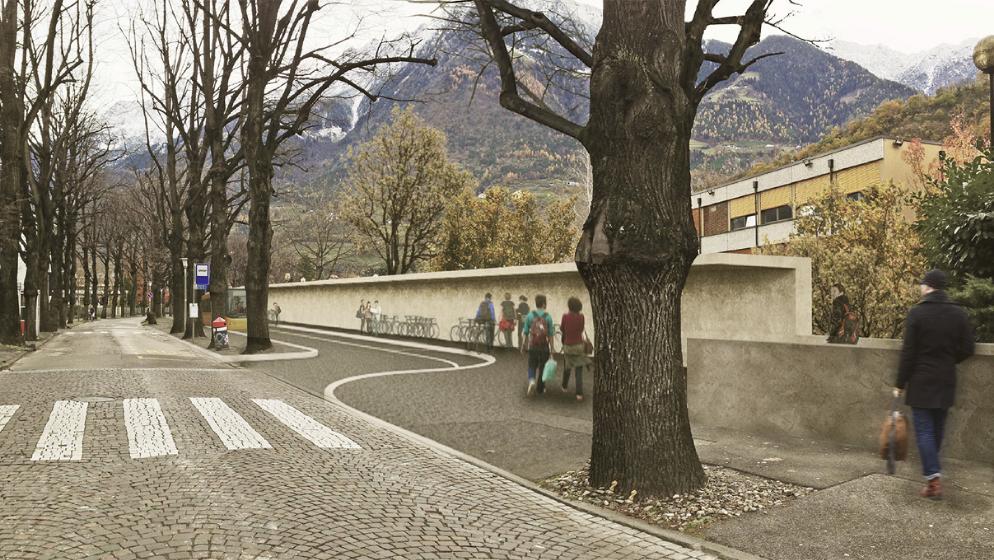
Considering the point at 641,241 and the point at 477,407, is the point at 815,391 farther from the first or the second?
the point at 477,407

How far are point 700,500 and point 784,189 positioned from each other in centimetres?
4749

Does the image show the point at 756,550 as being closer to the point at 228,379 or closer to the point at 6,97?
the point at 228,379

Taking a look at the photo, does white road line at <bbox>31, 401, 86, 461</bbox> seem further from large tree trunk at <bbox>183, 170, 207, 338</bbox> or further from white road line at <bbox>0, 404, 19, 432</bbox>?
large tree trunk at <bbox>183, 170, 207, 338</bbox>

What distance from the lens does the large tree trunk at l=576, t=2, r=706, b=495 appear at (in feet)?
20.0

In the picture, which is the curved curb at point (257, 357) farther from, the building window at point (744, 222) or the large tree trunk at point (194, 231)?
the building window at point (744, 222)

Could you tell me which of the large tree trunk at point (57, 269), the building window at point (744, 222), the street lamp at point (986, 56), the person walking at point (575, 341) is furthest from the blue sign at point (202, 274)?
the building window at point (744, 222)

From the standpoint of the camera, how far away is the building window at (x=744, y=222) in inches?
2064

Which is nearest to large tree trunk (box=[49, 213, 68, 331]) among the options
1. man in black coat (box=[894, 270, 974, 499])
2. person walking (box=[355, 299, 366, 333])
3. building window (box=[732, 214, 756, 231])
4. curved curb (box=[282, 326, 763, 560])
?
person walking (box=[355, 299, 366, 333])

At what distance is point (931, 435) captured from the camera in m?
5.68

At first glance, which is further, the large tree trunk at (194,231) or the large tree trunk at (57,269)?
the large tree trunk at (57,269)

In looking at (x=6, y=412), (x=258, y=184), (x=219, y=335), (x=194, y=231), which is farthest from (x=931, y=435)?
(x=194, y=231)

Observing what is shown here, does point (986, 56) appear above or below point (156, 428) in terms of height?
above

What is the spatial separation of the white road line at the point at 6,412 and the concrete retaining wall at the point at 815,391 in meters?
8.77

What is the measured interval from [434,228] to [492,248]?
4.21 metres
